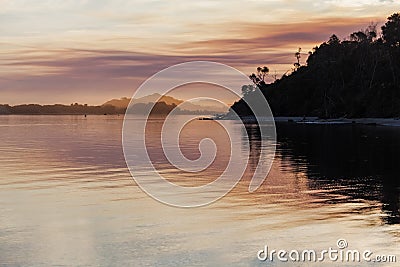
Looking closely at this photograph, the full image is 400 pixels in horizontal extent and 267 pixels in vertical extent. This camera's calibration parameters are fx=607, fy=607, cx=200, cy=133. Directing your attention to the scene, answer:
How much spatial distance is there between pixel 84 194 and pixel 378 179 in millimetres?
15868

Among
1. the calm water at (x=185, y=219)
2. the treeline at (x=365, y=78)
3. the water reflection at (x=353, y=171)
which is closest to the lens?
the calm water at (x=185, y=219)

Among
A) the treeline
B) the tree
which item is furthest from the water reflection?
the tree

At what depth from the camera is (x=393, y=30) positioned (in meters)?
165

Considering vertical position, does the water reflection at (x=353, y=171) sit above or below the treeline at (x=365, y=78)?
below

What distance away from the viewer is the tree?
16500 cm

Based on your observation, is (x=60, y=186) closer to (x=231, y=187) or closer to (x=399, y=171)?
(x=231, y=187)

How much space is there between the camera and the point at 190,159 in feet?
164

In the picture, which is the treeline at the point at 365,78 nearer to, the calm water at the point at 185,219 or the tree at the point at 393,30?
the tree at the point at 393,30

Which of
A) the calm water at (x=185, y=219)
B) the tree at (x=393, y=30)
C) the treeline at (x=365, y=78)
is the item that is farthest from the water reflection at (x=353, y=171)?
the tree at (x=393, y=30)

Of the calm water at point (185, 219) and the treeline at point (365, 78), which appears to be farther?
the treeline at point (365, 78)

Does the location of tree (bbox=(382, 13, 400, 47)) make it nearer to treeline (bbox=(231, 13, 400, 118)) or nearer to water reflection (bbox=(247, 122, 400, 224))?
treeline (bbox=(231, 13, 400, 118))

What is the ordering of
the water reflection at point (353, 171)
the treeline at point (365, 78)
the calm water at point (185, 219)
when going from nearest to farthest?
the calm water at point (185, 219)
the water reflection at point (353, 171)
the treeline at point (365, 78)

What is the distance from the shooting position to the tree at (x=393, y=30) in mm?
165000

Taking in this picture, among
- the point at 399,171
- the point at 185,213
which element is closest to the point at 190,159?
the point at 399,171
